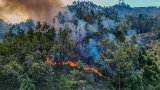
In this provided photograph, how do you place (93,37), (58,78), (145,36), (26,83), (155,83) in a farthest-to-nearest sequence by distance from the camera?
1. (145,36)
2. (93,37)
3. (155,83)
4. (58,78)
5. (26,83)

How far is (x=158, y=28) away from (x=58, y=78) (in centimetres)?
8949

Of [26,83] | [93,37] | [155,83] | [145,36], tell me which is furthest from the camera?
[145,36]

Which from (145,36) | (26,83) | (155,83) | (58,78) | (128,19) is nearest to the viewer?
(26,83)

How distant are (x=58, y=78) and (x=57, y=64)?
587 cm

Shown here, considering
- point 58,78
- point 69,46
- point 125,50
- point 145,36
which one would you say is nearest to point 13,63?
point 58,78

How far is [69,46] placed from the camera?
89938 mm

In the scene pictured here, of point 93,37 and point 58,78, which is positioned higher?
point 93,37

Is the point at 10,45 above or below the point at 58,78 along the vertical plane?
above

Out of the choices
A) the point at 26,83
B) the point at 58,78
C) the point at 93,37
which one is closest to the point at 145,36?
the point at 93,37

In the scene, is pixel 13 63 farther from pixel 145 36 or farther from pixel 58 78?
pixel 145 36

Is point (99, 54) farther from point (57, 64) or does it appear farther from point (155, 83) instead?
point (155, 83)

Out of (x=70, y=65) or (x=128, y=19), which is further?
(x=128, y=19)

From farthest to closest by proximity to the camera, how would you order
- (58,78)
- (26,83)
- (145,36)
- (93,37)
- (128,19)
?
(128,19) < (145,36) < (93,37) < (58,78) < (26,83)

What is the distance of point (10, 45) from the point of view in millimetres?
85188
